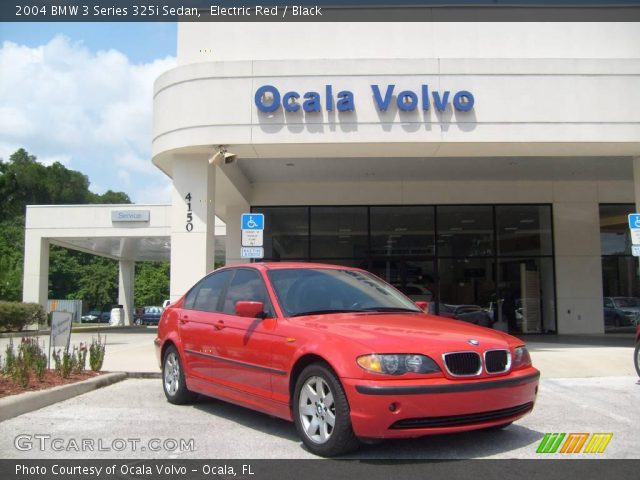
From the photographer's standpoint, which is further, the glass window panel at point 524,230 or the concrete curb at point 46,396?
the glass window panel at point 524,230

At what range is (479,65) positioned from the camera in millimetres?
13555

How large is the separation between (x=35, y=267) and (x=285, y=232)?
15043 millimetres

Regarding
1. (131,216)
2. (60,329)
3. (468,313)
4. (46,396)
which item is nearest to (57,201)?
(131,216)

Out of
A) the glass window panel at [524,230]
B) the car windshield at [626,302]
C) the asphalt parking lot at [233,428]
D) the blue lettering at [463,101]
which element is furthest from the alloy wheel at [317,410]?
the car windshield at [626,302]

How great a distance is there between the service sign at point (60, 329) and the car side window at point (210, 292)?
10.1 ft

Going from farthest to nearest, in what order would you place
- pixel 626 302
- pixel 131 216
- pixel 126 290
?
pixel 126 290, pixel 131 216, pixel 626 302

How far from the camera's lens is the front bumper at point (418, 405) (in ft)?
14.7

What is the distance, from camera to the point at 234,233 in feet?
68.1

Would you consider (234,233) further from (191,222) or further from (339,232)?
(191,222)

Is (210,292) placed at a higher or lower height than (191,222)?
lower

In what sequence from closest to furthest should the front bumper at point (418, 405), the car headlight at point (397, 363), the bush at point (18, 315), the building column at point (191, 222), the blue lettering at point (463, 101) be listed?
the front bumper at point (418, 405) < the car headlight at point (397, 363) < the blue lettering at point (463, 101) < the building column at point (191, 222) < the bush at point (18, 315)

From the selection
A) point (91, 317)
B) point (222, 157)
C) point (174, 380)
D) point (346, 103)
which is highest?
point (346, 103)

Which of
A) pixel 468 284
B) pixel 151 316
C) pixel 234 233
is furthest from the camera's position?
pixel 151 316

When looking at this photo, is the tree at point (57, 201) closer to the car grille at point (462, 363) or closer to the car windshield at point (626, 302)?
the car windshield at point (626, 302)
